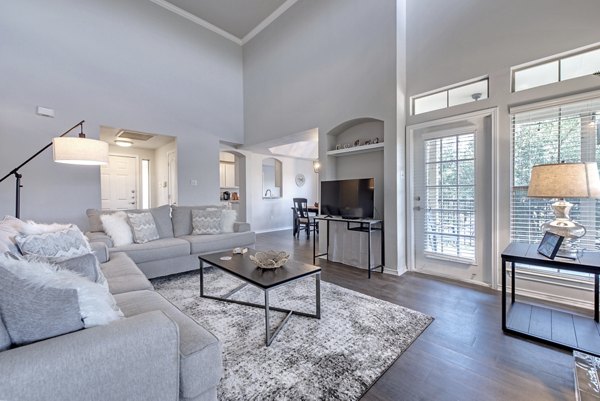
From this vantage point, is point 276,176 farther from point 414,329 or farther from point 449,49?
point 414,329

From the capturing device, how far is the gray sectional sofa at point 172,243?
317cm

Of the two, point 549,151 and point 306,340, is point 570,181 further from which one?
point 306,340

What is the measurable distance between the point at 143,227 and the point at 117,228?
0.30m

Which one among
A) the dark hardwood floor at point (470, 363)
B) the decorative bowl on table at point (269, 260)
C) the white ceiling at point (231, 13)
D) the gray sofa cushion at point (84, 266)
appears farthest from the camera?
the white ceiling at point (231, 13)

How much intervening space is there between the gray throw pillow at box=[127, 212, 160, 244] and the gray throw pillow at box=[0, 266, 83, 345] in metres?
2.70

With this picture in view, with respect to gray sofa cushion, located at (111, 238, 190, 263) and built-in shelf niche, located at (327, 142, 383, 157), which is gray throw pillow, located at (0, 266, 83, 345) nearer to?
gray sofa cushion, located at (111, 238, 190, 263)

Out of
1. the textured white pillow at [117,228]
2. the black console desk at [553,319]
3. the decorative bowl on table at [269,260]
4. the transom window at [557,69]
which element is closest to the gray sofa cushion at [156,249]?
the textured white pillow at [117,228]

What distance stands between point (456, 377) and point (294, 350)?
1.03 meters

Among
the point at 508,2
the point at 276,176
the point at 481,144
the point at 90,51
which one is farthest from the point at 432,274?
the point at 90,51

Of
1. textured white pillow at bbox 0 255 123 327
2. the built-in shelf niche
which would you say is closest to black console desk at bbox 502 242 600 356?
the built-in shelf niche

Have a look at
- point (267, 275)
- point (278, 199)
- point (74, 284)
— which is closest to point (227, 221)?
point (267, 275)

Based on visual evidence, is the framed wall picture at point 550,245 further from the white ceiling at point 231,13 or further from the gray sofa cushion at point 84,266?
the white ceiling at point 231,13

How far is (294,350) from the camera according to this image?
1853 mm

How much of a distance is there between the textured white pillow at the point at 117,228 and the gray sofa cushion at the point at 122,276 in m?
0.59
